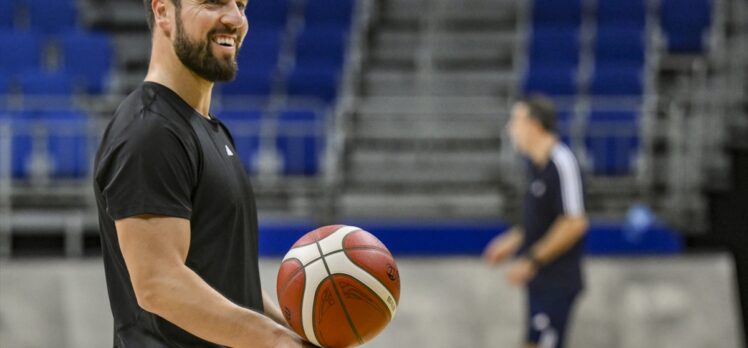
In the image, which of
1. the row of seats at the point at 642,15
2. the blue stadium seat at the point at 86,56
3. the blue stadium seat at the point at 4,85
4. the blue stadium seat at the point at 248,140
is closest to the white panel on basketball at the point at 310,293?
the blue stadium seat at the point at 248,140

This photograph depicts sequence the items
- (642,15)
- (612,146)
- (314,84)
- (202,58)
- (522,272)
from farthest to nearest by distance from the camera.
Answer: (642,15) < (314,84) < (612,146) < (522,272) < (202,58)

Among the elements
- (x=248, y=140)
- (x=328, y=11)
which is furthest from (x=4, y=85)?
(x=328, y=11)

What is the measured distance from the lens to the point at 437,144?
11.1 meters

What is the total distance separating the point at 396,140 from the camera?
436 inches

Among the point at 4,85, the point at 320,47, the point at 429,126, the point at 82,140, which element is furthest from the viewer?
the point at 320,47

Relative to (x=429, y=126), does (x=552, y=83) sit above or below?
above

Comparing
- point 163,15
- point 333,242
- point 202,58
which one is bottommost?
point 333,242

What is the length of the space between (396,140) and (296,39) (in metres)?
1.99

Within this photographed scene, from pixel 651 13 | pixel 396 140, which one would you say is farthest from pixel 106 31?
pixel 651 13

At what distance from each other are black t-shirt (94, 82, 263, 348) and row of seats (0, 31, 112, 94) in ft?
30.0

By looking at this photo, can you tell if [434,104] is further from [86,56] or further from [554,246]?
[554,246]

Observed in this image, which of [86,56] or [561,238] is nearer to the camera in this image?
[561,238]

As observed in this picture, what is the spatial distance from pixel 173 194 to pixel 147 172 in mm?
76

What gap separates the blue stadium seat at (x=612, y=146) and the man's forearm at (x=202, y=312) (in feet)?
27.4
